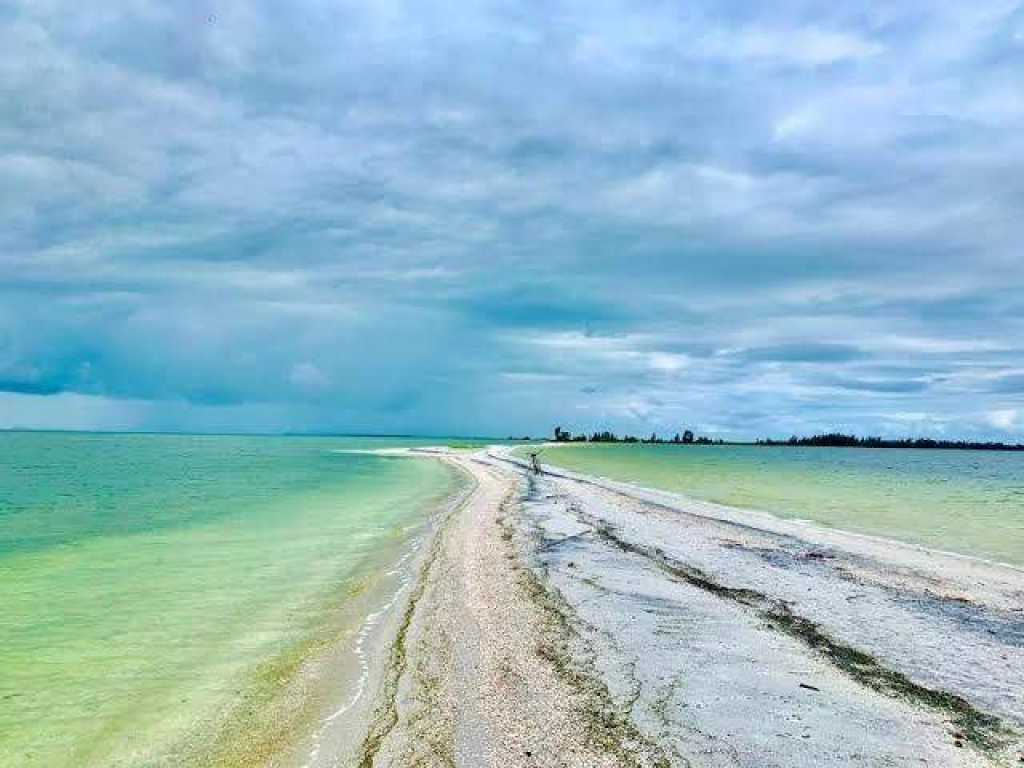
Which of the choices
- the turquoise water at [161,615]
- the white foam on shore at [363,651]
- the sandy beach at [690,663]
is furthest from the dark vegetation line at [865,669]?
the turquoise water at [161,615]

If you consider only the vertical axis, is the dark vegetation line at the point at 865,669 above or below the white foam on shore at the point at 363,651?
above

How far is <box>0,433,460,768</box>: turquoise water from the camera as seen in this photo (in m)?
8.34

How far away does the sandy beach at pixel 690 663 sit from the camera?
23.2 feet

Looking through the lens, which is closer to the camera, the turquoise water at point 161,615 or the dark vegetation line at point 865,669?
the dark vegetation line at point 865,669

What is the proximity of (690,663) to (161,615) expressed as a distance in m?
9.74

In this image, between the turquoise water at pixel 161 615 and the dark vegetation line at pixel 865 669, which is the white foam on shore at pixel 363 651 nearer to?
the turquoise water at pixel 161 615

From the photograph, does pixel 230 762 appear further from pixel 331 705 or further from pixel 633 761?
pixel 633 761

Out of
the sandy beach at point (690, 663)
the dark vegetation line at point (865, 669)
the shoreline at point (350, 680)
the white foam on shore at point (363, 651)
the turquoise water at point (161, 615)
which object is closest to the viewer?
the sandy beach at point (690, 663)

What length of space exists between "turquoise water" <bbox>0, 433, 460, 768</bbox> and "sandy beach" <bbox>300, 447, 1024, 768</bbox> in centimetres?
185

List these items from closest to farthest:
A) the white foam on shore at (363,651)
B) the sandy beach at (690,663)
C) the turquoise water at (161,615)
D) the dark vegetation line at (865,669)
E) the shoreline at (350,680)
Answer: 1. the sandy beach at (690,663)
2. the shoreline at (350,680)
3. the dark vegetation line at (865,669)
4. the white foam on shore at (363,651)
5. the turquoise water at (161,615)

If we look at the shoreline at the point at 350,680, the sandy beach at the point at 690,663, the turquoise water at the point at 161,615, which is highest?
the sandy beach at the point at 690,663

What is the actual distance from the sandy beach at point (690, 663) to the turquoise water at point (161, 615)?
185 cm

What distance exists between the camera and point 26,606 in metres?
14.4

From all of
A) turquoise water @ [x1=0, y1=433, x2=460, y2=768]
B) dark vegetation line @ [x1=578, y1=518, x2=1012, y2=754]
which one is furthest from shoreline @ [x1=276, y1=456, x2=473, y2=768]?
dark vegetation line @ [x1=578, y1=518, x2=1012, y2=754]
